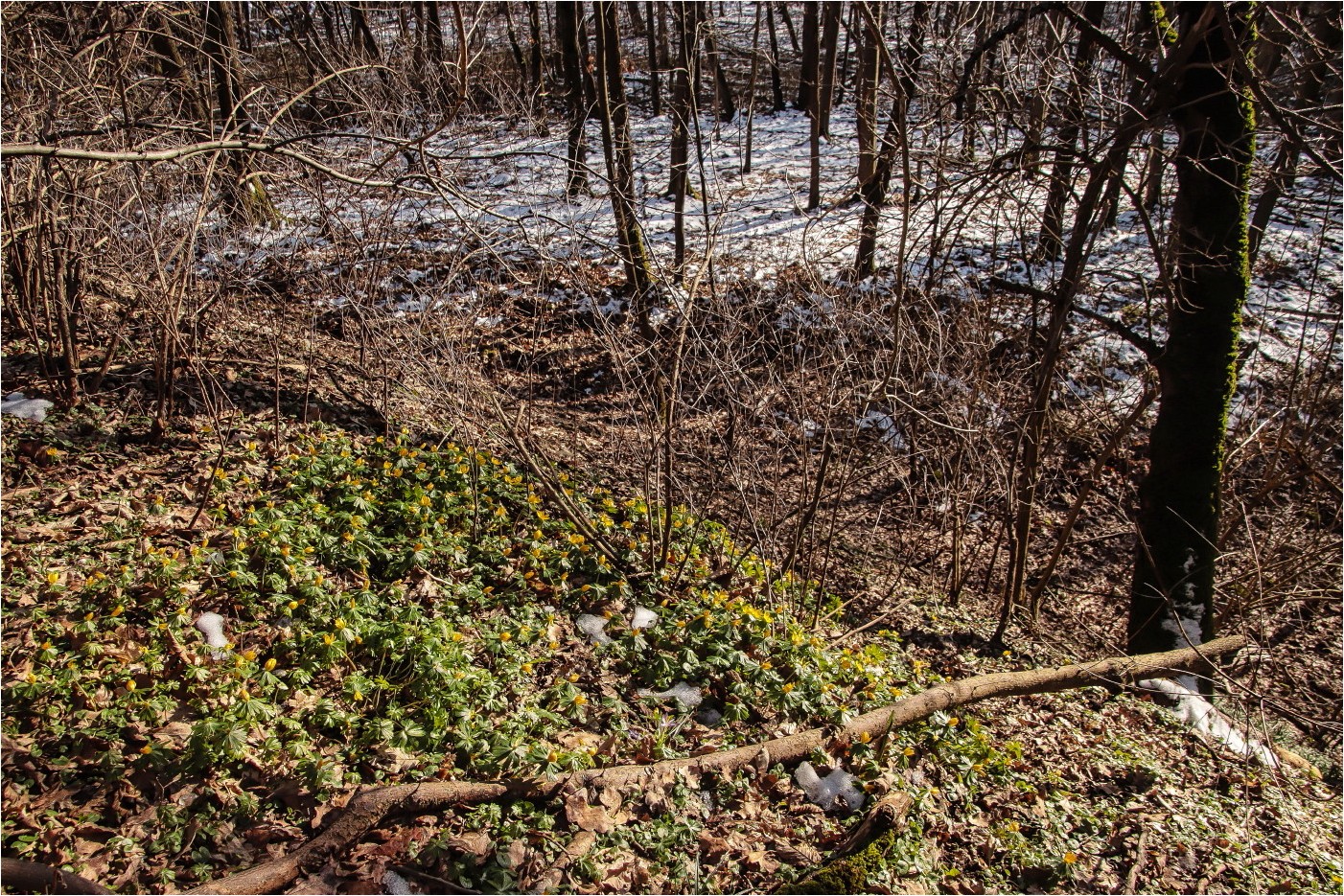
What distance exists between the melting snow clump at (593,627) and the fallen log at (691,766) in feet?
3.41

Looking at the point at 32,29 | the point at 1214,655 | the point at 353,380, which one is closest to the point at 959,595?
the point at 1214,655

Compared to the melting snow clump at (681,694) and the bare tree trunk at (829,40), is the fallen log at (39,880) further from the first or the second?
the bare tree trunk at (829,40)

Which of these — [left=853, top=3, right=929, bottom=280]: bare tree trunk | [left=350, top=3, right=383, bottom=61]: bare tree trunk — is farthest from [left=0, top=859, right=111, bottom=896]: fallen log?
[left=350, top=3, right=383, bottom=61]: bare tree trunk

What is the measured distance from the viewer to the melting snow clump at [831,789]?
3771mm

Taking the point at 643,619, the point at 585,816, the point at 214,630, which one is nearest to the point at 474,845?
the point at 585,816

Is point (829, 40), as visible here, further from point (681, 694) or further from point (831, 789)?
point (831, 789)

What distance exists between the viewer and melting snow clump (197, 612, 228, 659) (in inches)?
144

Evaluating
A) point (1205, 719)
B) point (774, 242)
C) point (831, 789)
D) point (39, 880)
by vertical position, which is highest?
point (774, 242)

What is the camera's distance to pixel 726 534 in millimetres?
6230

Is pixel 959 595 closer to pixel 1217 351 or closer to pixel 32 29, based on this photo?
pixel 1217 351

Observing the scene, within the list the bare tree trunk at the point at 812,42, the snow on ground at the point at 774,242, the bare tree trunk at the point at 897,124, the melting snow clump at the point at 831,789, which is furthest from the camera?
the bare tree trunk at the point at 812,42

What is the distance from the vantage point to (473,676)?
12.6 feet

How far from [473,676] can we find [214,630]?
3.96 feet

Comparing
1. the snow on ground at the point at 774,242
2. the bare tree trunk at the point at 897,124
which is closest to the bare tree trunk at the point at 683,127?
the snow on ground at the point at 774,242
